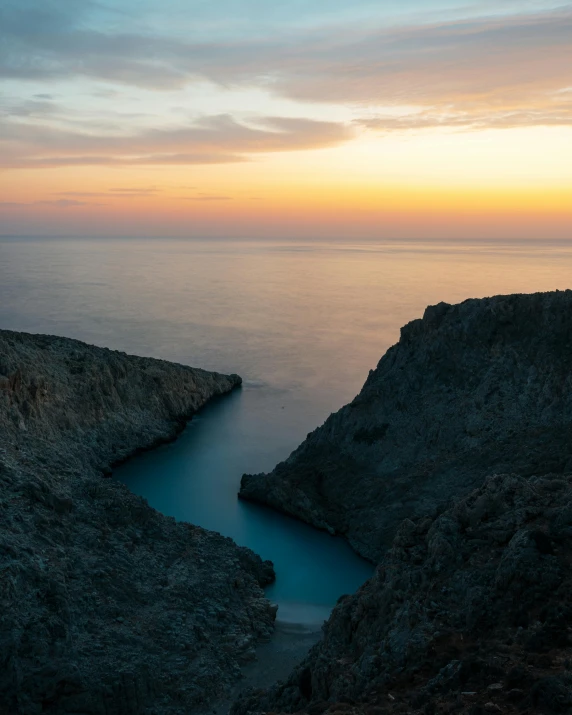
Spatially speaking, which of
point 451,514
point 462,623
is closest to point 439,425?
point 451,514

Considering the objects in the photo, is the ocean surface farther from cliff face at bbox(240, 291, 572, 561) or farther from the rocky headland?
the rocky headland

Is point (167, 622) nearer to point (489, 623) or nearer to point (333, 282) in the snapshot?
point (489, 623)

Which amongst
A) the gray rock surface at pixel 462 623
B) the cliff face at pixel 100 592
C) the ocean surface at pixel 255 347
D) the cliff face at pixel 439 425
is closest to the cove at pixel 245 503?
the ocean surface at pixel 255 347

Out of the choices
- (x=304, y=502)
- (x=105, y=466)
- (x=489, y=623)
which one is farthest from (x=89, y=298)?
(x=489, y=623)

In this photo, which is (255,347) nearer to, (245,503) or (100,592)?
(245,503)

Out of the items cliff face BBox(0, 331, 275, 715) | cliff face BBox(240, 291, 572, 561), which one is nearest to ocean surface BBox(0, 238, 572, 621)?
cliff face BBox(240, 291, 572, 561)

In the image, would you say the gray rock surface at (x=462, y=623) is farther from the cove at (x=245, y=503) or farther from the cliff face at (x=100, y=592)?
the cove at (x=245, y=503)
